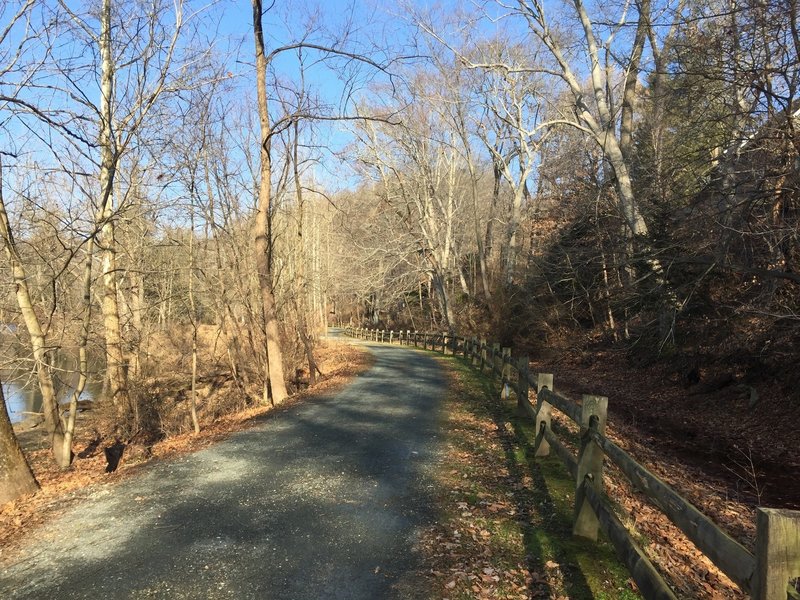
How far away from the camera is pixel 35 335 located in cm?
782

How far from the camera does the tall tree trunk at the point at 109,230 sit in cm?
853

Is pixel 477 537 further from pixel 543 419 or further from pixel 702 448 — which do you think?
pixel 702 448

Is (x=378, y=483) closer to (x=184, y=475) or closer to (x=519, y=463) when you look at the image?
(x=519, y=463)

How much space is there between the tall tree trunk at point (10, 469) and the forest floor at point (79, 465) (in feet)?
0.47

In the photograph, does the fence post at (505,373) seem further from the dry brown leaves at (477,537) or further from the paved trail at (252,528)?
the dry brown leaves at (477,537)

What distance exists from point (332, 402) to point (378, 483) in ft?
19.8

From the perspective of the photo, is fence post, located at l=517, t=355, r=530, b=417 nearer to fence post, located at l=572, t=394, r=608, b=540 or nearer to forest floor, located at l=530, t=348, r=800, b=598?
forest floor, located at l=530, t=348, r=800, b=598

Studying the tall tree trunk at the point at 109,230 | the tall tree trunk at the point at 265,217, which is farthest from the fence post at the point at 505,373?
the tall tree trunk at the point at 109,230

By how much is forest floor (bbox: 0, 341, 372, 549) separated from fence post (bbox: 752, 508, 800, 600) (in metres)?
5.98

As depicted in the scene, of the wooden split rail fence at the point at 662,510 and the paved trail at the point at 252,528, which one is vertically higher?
the wooden split rail fence at the point at 662,510

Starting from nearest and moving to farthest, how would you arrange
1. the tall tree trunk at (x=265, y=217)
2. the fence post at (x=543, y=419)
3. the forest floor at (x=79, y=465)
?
1. the forest floor at (x=79, y=465)
2. the fence post at (x=543, y=419)
3. the tall tree trunk at (x=265, y=217)

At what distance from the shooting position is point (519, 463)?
6.79 m

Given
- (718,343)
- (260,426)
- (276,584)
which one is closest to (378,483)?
(276,584)

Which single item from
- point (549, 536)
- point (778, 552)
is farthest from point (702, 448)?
point (778, 552)
